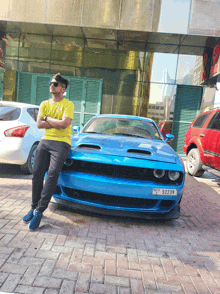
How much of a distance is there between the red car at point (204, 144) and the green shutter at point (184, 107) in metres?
4.25

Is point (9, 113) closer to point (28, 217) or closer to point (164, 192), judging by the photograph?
point (28, 217)

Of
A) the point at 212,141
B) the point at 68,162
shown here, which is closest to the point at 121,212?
the point at 68,162

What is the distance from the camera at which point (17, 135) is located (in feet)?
18.3

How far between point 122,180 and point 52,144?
102cm

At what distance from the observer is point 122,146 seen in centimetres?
396

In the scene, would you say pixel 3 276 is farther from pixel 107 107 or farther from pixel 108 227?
pixel 107 107

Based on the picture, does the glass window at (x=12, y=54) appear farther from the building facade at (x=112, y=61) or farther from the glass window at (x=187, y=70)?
the glass window at (x=187, y=70)

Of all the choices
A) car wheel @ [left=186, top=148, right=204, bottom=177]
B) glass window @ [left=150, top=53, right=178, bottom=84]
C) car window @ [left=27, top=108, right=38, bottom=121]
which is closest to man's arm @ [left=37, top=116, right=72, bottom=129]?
car window @ [left=27, top=108, right=38, bottom=121]

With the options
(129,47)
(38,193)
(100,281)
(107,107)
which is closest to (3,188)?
(38,193)

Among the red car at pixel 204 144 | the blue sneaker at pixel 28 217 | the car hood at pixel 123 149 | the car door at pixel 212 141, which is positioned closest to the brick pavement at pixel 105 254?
the blue sneaker at pixel 28 217

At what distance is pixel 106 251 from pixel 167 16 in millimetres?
10034

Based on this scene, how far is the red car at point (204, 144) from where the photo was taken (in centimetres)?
653

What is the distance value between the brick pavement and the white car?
128 cm

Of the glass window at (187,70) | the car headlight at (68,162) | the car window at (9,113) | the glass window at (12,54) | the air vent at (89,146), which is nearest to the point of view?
the car headlight at (68,162)
